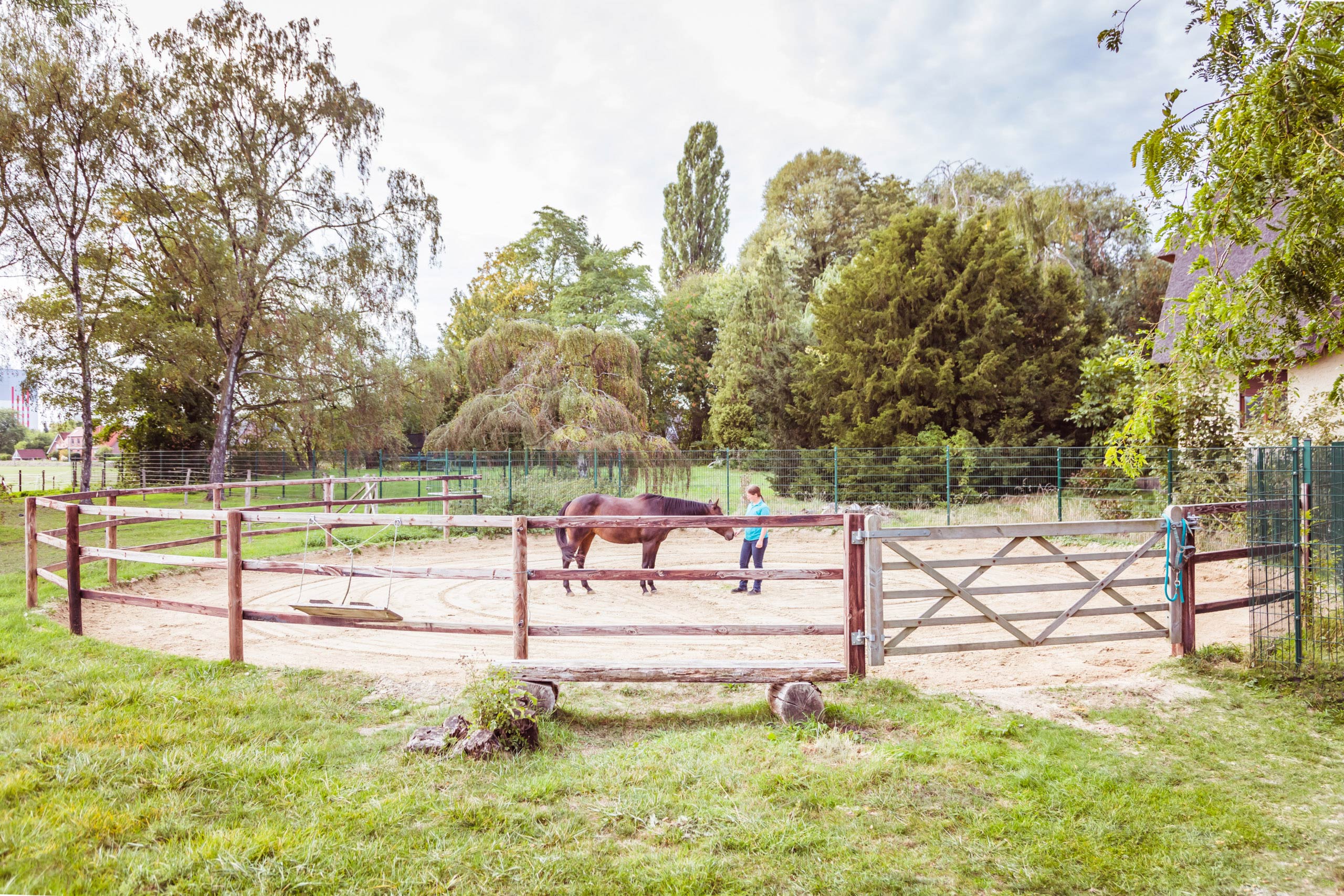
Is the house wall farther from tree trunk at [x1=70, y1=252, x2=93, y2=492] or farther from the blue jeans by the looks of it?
tree trunk at [x1=70, y1=252, x2=93, y2=492]

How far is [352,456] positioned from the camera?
2608 cm

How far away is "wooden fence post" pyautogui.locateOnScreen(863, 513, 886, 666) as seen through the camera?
216 inches

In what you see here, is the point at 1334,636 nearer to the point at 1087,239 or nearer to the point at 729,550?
the point at 729,550

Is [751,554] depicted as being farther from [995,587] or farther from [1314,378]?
[1314,378]

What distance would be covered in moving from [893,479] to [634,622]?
12.9 meters

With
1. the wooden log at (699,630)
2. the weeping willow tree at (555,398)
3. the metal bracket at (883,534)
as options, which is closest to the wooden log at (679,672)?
the wooden log at (699,630)

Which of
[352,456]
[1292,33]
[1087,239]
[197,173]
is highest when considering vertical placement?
[197,173]

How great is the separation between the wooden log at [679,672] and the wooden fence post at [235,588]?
2771 mm

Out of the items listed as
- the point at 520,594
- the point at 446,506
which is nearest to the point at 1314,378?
the point at 520,594

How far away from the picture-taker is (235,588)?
20.6 feet

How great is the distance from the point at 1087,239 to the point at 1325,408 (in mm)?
17259

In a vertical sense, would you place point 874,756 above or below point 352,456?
below

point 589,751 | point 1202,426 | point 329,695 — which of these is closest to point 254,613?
point 329,695

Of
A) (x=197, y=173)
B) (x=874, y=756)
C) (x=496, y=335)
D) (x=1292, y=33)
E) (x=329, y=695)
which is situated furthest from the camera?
(x=197, y=173)
